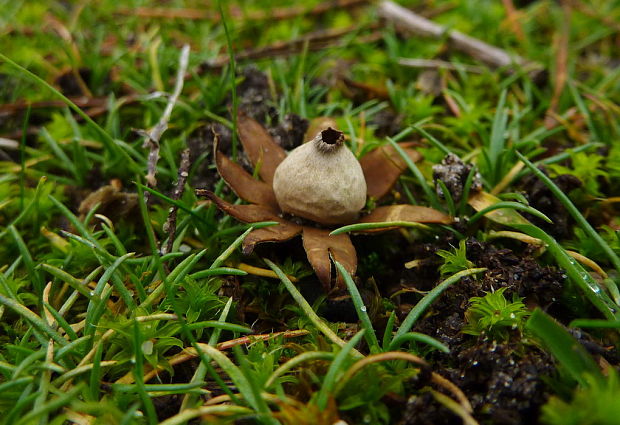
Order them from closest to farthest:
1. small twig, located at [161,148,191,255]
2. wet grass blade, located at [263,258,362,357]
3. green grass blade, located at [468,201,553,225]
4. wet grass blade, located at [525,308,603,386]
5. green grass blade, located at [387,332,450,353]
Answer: wet grass blade, located at [525,308,603,386]
green grass blade, located at [387,332,450,353]
wet grass blade, located at [263,258,362,357]
green grass blade, located at [468,201,553,225]
small twig, located at [161,148,191,255]

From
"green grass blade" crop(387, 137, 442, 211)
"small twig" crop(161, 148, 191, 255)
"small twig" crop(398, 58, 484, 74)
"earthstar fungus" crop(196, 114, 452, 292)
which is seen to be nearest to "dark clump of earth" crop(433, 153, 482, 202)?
"green grass blade" crop(387, 137, 442, 211)

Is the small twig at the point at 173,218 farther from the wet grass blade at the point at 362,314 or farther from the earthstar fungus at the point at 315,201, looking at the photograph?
the wet grass blade at the point at 362,314

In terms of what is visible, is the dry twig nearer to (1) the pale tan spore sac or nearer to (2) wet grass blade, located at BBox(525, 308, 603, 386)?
(1) the pale tan spore sac

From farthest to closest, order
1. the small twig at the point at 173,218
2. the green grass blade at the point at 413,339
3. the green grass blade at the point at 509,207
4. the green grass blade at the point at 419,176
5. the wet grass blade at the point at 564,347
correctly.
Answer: the green grass blade at the point at 419,176 → the small twig at the point at 173,218 → the green grass blade at the point at 509,207 → the green grass blade at the point at 413,339 → the wet grass blade at the point at 564,347

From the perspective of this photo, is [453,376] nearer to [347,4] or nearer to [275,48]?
[275,48]

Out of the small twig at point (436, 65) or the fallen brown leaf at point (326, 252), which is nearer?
the fallen brown leaf at point (326, 252)

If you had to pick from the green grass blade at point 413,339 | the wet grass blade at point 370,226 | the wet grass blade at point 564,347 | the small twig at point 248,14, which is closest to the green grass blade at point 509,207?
the wet grass blade at point 370,226
